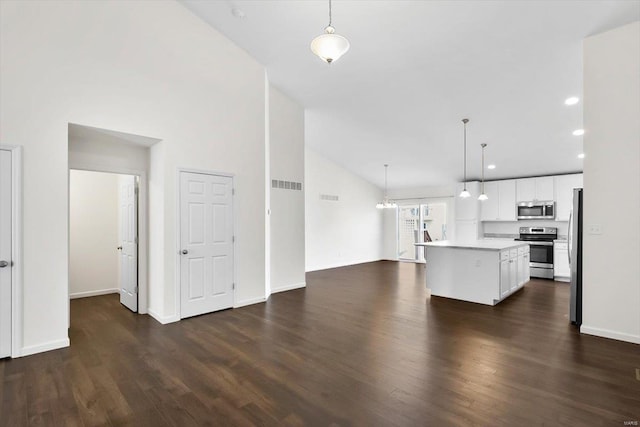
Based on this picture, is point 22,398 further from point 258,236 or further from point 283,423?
point 258,236

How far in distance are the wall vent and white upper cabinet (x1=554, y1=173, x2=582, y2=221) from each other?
6272 mm

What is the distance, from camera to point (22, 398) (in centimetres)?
242

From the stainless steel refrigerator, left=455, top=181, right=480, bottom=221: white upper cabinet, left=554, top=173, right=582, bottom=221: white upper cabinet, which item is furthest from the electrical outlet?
left=455, top=181, right=480, bottom=221: white upper cabinet

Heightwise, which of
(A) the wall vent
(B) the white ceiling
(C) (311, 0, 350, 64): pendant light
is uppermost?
(B) the white ceiling

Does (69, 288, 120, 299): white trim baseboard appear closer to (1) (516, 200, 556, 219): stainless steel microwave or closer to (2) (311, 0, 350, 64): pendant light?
(2) (311, 0, 350, 64): pendant light

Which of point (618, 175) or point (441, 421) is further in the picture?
point (618, 175)

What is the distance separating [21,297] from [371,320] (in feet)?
13.0

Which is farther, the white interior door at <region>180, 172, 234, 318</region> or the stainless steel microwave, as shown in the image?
the stainless steel microwave

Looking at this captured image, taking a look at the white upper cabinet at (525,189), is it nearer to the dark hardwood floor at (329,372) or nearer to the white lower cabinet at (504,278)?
the white lower cabinet at (504,278)

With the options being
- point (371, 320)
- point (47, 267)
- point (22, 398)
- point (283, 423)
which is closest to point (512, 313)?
point (371, 320)

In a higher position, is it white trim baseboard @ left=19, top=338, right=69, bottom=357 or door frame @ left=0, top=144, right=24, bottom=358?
door frame @ left=0, top=144, right=24, bottom=358

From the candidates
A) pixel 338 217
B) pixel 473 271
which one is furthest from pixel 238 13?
pixel 338 217

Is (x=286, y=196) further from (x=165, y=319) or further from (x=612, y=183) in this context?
(x=612, y=183)

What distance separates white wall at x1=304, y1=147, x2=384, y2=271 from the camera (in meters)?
8.66
